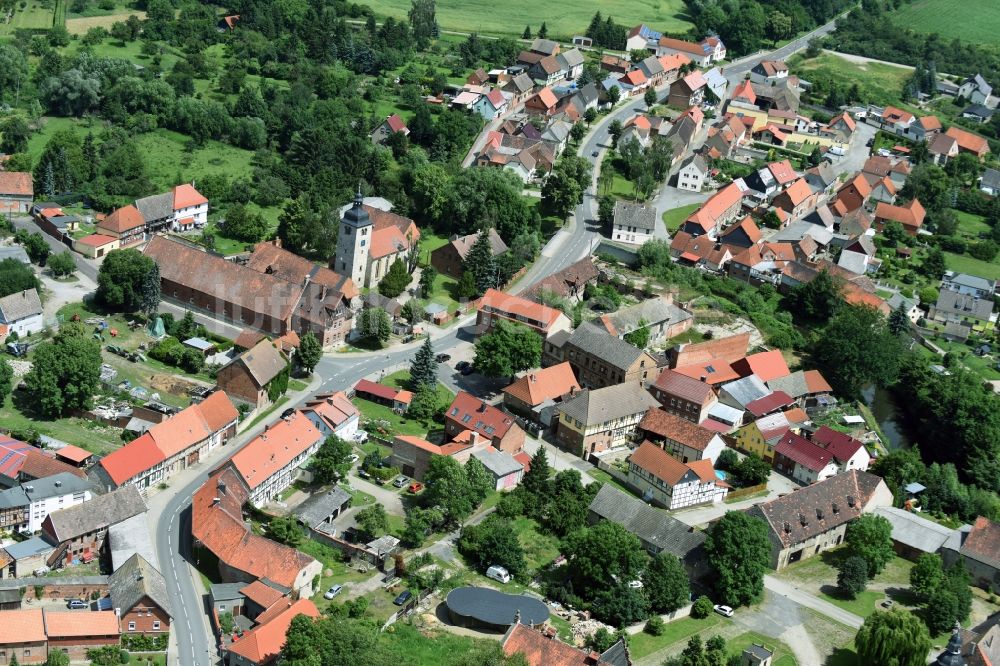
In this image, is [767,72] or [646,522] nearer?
[646,522]

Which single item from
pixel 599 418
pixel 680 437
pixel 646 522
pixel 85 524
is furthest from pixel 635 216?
pixel 85 524

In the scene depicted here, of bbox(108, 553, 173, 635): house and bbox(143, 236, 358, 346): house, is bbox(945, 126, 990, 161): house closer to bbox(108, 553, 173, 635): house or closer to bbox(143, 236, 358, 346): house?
bbox(143, 236, 358, 346): house

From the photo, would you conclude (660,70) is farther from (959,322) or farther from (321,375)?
(321,375)

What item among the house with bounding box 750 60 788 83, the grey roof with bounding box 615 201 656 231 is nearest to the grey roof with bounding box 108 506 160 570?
the grey roof with bounding box 615 201 656 231

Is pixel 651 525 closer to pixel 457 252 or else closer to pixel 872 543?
pixel 872 543

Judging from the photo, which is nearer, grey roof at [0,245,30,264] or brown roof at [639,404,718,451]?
brown roof at [639,404,718,451]

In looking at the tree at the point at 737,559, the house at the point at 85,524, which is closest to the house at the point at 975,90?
the tree at the point at 737,559
